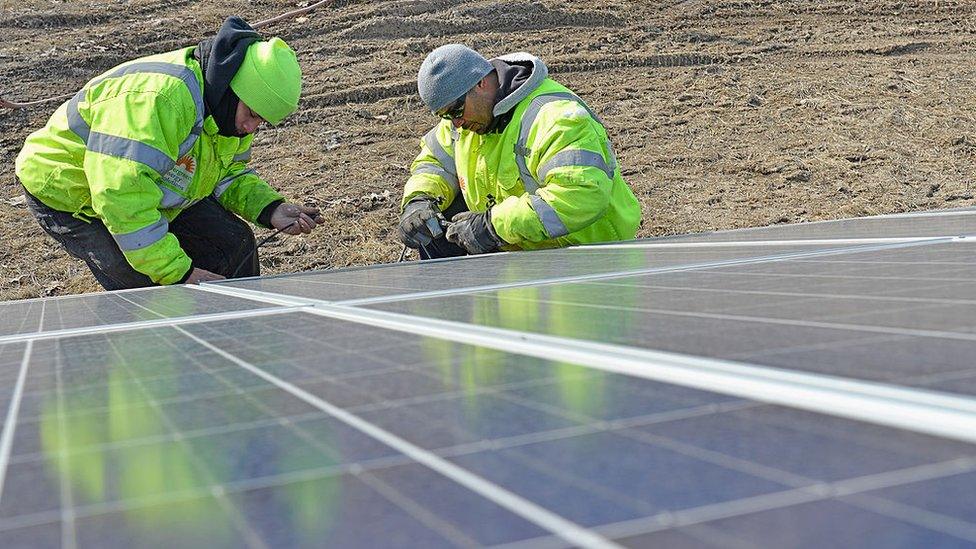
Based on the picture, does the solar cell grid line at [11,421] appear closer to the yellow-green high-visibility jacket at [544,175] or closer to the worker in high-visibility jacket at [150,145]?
the worker in high-visibility jacket at [150,145]

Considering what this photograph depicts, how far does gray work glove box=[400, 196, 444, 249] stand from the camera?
266 inches

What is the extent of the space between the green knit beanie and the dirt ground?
496 centimetres

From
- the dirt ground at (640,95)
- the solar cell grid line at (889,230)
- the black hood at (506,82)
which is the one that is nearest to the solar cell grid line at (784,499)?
the solar cell grid line at (889,230)

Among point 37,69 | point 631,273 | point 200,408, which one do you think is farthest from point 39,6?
point 200,408

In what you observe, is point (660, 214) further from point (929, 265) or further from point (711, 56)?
point (929, 265)

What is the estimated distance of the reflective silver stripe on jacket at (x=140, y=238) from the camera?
5473 millimetres

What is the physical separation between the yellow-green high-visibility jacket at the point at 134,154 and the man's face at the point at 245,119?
0.47 ft

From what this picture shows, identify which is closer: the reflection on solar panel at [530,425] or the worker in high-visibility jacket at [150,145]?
the reflection on solar panel at [530,425]

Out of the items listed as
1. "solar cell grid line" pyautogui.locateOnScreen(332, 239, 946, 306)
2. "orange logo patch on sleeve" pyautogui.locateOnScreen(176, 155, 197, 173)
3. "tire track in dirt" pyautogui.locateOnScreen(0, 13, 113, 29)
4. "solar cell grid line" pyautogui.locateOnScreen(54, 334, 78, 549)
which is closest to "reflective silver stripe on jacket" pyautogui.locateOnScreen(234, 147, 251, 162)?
"orange logo patch on sleeve" pyautogui.locateOnScreen(176, 155, 197, 173)

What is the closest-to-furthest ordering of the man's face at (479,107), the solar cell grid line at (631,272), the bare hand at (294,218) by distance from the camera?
the solar cell grid line at (631,272)
the man's face at (479,107)
the bare hand at (294,218)

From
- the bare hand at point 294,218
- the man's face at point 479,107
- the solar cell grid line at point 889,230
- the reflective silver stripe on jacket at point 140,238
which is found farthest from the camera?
the bare hand at point 294,218

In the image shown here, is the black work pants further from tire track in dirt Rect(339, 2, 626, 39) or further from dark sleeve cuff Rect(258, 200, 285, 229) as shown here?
tire track in dirt Rect(339, 2, 626, 39)

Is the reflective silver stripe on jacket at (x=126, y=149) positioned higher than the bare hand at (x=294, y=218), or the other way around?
the reflective silver stripe on jacket at (x=126, y=149)

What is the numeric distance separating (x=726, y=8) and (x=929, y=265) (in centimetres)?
1819
